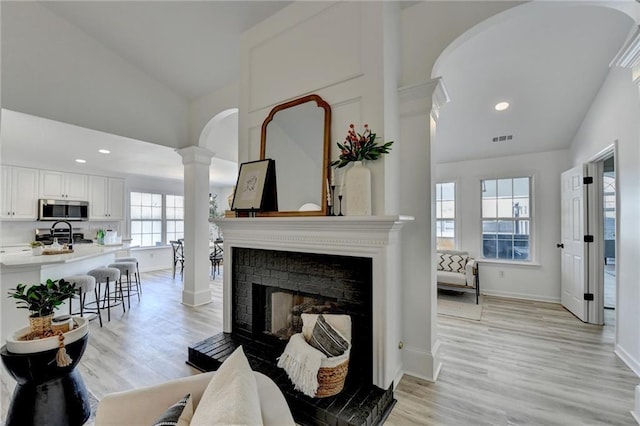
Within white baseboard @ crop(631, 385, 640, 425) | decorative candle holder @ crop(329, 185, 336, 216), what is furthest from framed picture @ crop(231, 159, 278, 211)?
white baseboard @ crop(631, 385, 640, 425)

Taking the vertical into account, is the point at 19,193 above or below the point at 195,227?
above

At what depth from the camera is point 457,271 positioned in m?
4.64

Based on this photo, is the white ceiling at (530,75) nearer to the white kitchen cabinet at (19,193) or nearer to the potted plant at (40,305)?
the potted plant at (40,305)

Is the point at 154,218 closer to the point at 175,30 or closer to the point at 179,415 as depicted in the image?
the point at 175,30

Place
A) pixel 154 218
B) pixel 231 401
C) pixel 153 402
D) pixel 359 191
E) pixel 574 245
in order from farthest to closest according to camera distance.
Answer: pixel 154 218
pixel 574 245
pixel 359 191
pixel 153 402
pixel 231 401

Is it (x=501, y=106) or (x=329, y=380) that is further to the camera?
(x=501, y=106)

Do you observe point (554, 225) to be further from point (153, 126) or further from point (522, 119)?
point (153, 126)

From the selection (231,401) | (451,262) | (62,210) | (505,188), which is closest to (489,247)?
(451,262)

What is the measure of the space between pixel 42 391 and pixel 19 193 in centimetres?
515

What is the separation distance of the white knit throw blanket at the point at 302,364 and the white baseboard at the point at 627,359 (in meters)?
2.75

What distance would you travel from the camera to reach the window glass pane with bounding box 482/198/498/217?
488 centimetres

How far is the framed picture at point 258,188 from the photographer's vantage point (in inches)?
102

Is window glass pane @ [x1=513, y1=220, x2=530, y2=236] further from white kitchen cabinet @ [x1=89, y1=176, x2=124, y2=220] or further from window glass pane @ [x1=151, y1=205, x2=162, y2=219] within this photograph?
white kitchen cabinet @ [x1=89, y1=176, x2=124, y2=220]

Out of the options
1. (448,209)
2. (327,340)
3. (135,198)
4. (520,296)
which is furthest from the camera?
(135,198)
